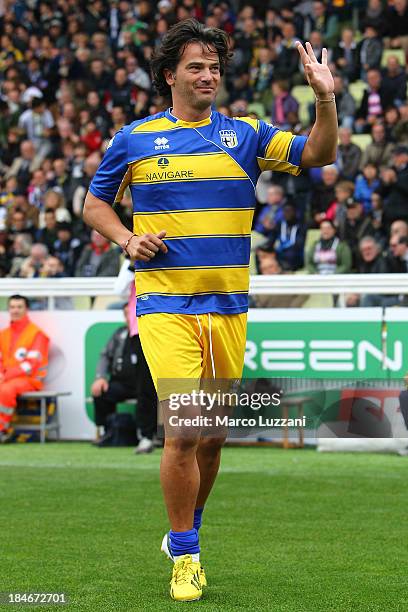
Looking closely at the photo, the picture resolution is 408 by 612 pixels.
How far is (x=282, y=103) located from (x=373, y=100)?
5.06 ft

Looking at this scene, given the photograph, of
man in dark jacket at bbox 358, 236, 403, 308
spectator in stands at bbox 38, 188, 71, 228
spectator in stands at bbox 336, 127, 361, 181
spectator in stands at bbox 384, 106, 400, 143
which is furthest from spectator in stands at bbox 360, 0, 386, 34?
man in dark jacket at bbox 358, 236, 403, 308

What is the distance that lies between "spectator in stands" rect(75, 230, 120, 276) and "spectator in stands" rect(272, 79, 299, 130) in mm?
4000

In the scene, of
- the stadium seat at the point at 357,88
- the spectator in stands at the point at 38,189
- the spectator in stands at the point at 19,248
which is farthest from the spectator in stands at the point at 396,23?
the spectator in stands at the point at 19,248

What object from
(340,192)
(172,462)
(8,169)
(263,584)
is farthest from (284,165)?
(8,169)

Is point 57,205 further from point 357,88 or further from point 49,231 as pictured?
point 357,88

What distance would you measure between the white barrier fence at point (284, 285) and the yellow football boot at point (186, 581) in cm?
694

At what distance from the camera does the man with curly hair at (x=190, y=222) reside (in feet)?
17.7

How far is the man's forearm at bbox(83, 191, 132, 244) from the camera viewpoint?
18.5ft

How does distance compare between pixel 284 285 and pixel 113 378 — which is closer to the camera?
pixel 284 285

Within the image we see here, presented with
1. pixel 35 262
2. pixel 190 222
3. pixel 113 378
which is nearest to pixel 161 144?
pixel 190 222

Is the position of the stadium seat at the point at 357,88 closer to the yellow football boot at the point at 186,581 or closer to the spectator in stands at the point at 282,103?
the spectator in stands at the point at 282,103

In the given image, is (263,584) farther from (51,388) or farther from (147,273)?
(51,388)

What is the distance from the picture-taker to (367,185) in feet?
54.6

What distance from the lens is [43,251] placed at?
16.7m
